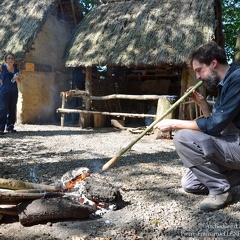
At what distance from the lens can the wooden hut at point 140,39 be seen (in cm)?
783

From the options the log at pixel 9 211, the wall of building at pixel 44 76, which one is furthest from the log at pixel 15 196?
the wall of building at pixel 44 76

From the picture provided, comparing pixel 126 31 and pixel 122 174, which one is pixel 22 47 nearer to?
pixel 126 31

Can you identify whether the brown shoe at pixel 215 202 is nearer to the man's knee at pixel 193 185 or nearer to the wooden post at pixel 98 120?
the man's knee at pixel 193 185

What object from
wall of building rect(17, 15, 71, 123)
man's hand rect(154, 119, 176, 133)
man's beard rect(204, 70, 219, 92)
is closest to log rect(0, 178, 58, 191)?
man's hand rect(154, 119, 176, 133)

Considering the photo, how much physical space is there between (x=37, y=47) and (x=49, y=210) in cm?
761

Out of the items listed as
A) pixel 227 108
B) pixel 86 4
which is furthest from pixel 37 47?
pixel 86 4

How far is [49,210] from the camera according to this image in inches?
91.0

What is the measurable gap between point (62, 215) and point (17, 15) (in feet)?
30.1

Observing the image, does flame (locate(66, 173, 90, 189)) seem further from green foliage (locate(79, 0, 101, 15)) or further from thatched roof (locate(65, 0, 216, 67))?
green foliage (locate(79, 0, 101, 15))

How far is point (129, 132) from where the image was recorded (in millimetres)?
7500

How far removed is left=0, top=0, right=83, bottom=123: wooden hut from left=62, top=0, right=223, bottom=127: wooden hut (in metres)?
0.71

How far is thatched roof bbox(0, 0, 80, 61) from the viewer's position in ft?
28.3

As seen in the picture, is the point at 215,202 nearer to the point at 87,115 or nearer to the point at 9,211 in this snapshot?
the point at 9,211

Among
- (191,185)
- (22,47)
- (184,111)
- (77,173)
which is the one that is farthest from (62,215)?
(22,47)
